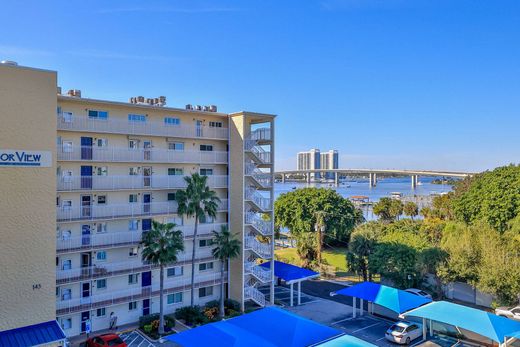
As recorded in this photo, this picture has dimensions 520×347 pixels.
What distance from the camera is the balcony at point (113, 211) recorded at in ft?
87.2

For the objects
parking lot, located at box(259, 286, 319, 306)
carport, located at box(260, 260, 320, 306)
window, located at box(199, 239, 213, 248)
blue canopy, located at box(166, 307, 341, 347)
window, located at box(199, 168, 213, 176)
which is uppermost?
window, located at box(199, 168, 213, 176)

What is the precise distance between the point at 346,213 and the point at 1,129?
50.2 metres

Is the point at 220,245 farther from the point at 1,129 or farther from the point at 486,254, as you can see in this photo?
the point at 486,254

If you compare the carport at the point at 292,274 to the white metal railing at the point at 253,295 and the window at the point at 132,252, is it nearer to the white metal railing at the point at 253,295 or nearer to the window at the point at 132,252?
the white metal railing at the point at 253,295

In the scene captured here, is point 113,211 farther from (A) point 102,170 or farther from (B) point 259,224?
(B) point 259,224

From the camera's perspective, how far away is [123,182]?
94.5 ft

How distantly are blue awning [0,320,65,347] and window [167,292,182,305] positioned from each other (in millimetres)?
9435

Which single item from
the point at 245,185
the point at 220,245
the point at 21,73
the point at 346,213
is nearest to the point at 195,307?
the point at 220,245

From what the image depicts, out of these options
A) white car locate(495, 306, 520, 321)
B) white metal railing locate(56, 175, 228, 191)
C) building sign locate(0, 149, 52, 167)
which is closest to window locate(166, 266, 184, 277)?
white metal railing locate(56, 175, 228, 191)

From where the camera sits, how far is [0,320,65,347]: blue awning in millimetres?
21036

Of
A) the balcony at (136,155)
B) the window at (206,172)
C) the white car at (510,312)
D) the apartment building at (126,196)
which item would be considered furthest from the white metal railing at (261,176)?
the white car at (510,312)

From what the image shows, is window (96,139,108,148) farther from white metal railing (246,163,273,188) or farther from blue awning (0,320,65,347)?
blue awning (0,320,65,347)

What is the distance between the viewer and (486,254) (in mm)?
31797

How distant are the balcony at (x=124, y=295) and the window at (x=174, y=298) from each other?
924 mm
